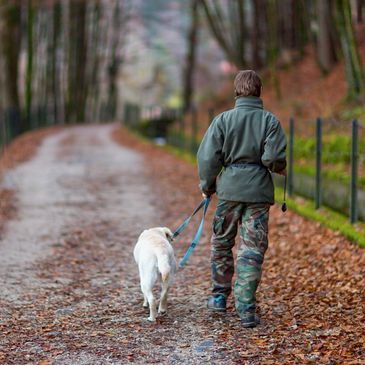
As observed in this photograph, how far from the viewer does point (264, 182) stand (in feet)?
19.0

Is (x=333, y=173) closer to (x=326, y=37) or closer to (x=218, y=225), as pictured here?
(x=218, y=225)

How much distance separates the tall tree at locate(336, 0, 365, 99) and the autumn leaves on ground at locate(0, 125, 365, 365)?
208 inches

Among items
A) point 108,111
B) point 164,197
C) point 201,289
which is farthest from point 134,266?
point 108,111

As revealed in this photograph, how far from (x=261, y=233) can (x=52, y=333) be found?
5.85 feet

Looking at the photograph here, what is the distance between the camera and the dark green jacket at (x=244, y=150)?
18.7 ft

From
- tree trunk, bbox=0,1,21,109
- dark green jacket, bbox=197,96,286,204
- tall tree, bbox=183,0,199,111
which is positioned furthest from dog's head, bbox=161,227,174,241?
tall tree, bbox=183,0,199,111

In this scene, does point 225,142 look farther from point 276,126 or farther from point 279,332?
point 279,332

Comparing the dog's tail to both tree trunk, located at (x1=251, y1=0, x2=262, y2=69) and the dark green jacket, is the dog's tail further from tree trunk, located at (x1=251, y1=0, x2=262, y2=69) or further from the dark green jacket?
tree trunk, located at (x1=251, y1=0, x2=262, y2=69)

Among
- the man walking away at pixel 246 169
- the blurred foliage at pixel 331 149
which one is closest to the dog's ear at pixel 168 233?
the man walking away at pixel 246 169

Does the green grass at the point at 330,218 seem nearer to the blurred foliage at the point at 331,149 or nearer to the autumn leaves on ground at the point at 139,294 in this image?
the autumn leaves on ground at the point at 139,294

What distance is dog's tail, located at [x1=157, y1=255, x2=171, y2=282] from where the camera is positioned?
18.9ft

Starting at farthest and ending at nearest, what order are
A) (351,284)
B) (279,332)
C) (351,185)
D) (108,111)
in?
(108,111)
(351,185)
(351,284)
(279,332)

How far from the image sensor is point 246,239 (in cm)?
584

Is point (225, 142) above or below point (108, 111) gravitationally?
above
